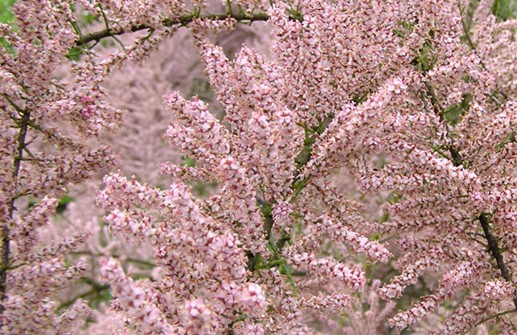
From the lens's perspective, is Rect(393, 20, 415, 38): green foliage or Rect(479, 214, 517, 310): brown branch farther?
Rect(393, 20, 415, 38): green foliage

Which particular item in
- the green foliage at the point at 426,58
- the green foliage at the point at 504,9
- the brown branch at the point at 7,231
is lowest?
the brown branch at the point at 7,231

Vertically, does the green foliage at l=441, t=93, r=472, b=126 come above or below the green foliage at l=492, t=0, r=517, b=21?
below

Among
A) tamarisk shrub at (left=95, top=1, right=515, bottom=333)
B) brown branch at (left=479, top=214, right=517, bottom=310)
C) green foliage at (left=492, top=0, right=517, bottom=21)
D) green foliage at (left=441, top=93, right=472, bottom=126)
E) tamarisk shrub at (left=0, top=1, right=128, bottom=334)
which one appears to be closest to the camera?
tamarisk shrub at (left=95, top=1, right=515, bottom=333)

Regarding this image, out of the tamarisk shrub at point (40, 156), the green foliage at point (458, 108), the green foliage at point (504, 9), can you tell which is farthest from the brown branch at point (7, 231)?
the green foliage at point (504, 9)

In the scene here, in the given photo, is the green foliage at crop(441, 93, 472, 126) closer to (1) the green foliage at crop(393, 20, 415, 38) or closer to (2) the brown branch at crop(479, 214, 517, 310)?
(1) the green foliage at crop(393, 20, 415, 38)

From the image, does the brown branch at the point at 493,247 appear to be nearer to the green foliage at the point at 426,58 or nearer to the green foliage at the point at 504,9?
the green foliage at the point at 426,58

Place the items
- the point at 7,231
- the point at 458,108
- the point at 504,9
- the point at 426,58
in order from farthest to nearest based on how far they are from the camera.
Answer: the point at 504,9 < the point at 458,108 < the point at 426,58 < the point at 7,231

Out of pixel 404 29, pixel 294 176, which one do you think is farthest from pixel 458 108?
pixel 294 176

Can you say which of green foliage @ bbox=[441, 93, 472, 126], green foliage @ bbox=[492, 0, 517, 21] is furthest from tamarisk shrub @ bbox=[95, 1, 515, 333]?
→ green foliage @ bbox=[492, 0, 517, 21]

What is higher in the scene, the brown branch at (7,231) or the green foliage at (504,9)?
the green foliage at (504,9)

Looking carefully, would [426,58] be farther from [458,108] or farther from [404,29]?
[458,108]

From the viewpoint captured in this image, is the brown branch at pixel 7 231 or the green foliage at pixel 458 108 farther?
the green foliage at pixel 458 108

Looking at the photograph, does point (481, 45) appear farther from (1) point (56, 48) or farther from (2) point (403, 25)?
(1) point (56, 48)
